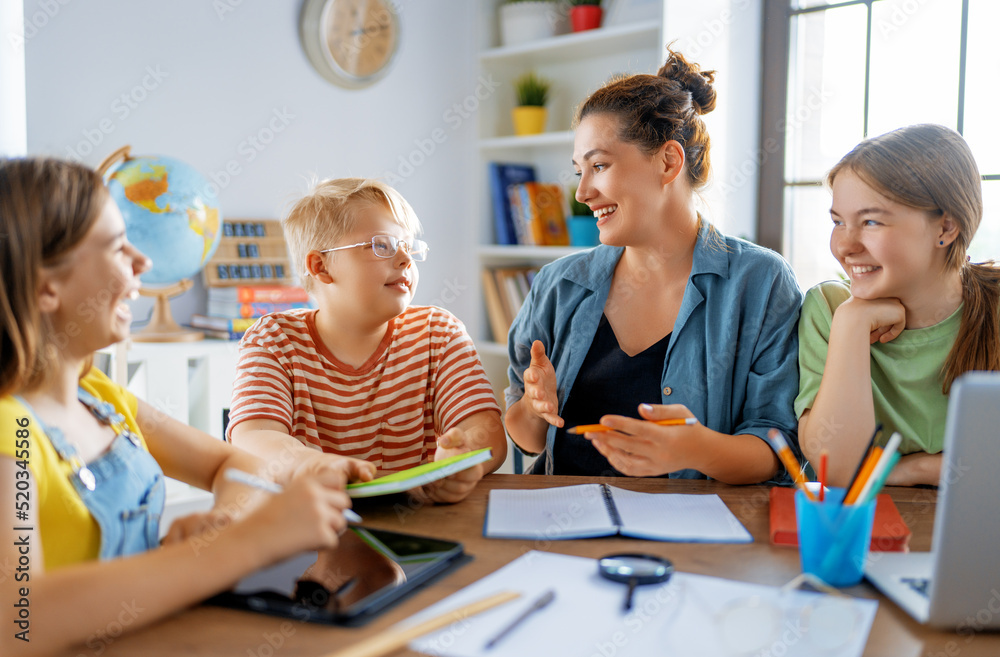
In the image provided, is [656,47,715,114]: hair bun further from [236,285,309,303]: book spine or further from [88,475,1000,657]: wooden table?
[236,285,309,303]: book spine

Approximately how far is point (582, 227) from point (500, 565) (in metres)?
2.22

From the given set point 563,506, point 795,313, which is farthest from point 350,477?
point 795,313

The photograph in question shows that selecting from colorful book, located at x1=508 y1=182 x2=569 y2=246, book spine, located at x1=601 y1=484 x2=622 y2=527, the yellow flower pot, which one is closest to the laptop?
book spine, located at x1=601 y1=484 x2=622 y2=527

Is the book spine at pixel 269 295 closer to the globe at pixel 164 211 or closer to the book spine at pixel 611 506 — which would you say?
the globe at pixel 164 211

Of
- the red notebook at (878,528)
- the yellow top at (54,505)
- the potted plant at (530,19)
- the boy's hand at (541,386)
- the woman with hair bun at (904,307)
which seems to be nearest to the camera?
the yellow top at (54,505)

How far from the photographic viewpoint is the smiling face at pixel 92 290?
0.84 m

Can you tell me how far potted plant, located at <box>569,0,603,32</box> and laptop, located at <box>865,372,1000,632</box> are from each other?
2.55 metres

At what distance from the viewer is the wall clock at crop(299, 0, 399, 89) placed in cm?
290

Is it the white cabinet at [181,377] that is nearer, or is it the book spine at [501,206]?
the white cabinet at [181,377]

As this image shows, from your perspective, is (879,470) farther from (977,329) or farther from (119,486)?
(119,486)

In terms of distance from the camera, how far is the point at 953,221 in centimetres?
130

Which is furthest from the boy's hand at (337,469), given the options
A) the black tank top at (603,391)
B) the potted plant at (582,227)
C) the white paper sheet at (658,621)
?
the potted plant at (582,227)

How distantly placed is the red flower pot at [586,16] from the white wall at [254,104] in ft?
1.70

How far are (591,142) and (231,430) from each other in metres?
0.89
